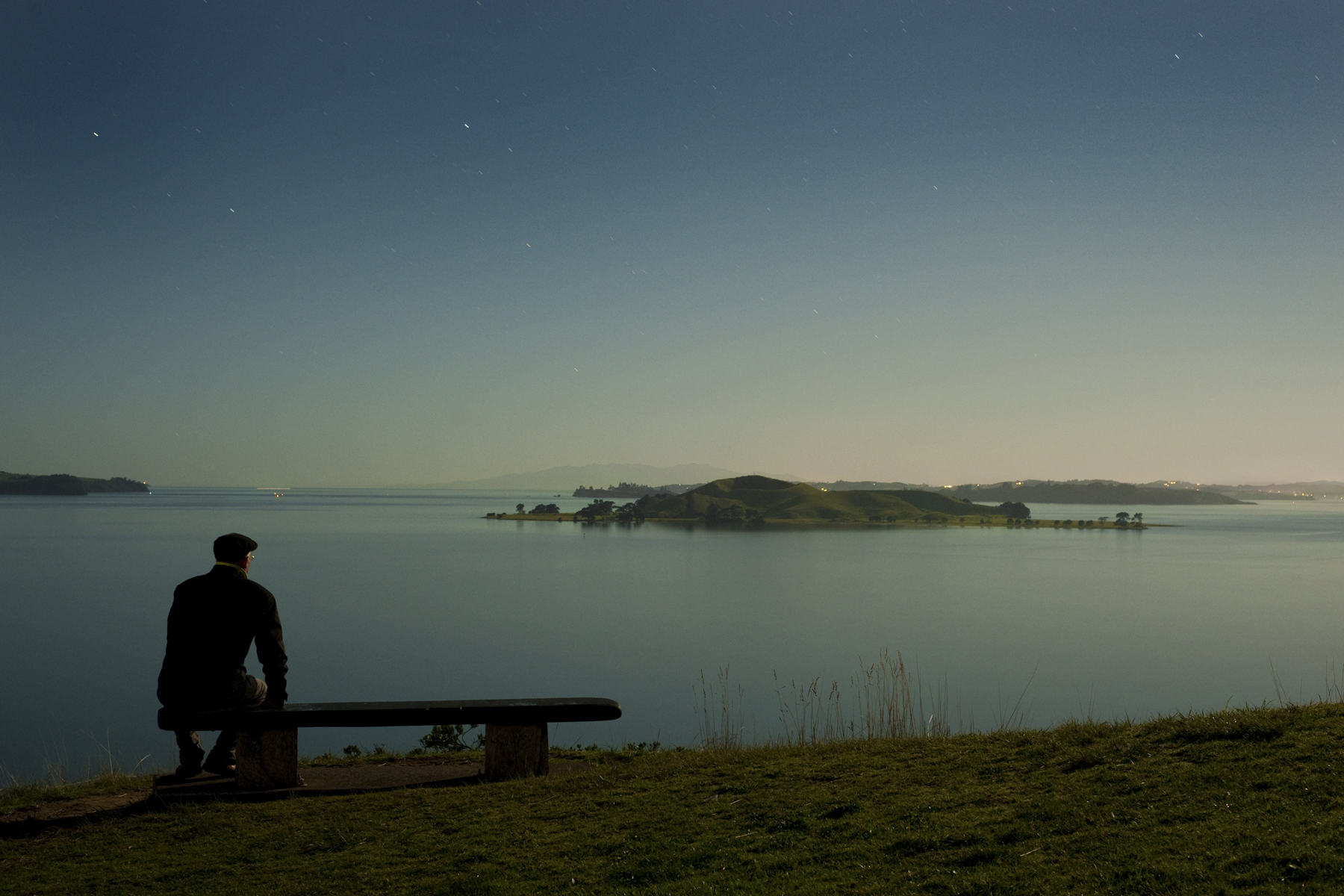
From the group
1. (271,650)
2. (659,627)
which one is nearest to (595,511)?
(659,627)

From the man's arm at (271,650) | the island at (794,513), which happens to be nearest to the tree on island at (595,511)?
the island at (794,513)

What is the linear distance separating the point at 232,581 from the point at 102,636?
3957cm

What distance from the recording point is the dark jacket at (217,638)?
6.13m

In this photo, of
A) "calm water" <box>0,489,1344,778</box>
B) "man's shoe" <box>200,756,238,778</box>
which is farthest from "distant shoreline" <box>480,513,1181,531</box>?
"man's shoe" <box>200,756,238,778</box>

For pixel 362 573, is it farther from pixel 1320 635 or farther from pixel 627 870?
pixel 627 870

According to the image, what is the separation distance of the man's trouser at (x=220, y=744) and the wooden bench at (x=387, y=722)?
0.60ft

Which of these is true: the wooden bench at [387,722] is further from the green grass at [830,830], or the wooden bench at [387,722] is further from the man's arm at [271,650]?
the green grass at [830,830]

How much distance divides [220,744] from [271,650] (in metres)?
1.04

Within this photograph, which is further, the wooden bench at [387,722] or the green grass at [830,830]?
the wooden bench at [387,722]

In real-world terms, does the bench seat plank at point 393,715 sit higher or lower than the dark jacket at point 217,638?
lower

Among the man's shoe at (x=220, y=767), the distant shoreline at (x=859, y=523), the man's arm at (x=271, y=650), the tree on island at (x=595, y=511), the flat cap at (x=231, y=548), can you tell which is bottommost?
the distant shoreline at (x=859, y=523)

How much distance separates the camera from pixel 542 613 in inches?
1879

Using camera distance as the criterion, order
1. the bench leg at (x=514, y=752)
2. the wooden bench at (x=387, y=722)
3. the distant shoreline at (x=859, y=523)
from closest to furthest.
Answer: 1. the wooden bench at (x=387, y=722)
2. the bench leg at (x=514, y=752)
3. the distant shoreline at (x=859, y=523)

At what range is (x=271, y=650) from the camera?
247 inches
